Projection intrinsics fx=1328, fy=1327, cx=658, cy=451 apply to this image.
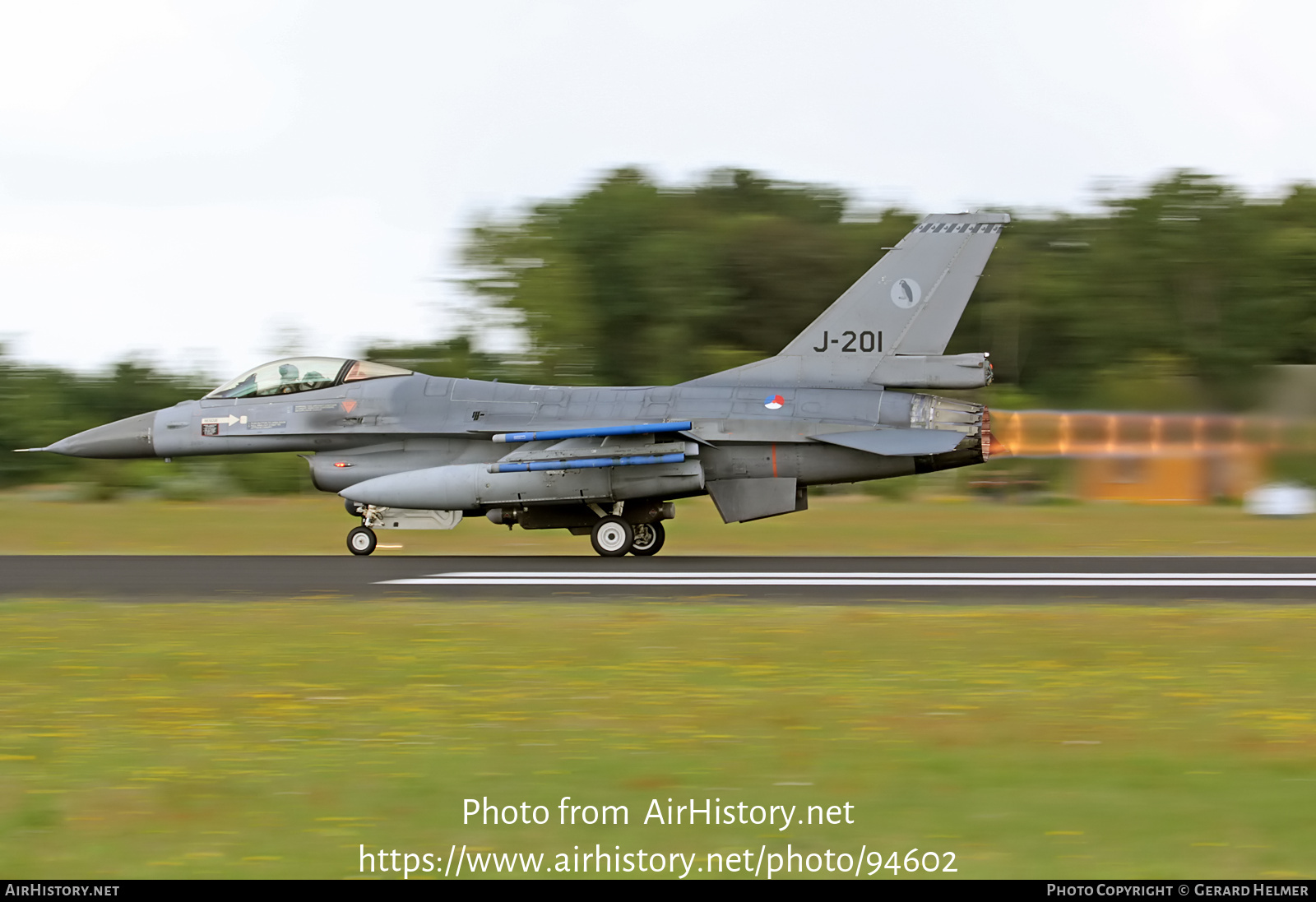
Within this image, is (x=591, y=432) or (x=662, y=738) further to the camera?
(x=591, y=432)

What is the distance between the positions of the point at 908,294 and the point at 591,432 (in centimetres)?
476

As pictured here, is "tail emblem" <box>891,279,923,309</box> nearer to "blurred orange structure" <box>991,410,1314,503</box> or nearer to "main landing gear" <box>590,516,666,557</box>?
"blurred orange structure" <box>991,410,1314,503</box>

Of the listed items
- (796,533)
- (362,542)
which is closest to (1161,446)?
(796,533)

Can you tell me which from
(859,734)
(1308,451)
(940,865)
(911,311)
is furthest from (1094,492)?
(940,865)

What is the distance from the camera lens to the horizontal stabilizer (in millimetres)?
17297

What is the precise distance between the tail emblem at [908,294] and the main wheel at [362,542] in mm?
8135

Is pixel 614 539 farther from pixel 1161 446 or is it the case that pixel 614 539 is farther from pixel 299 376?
pixel 1161 446

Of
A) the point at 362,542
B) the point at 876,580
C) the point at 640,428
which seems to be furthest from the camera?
the point at 362,542

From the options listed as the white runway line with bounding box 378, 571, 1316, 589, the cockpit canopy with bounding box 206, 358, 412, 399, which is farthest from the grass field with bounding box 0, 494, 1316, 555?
the white runway line with bounding box 378, 571, 1316, 589

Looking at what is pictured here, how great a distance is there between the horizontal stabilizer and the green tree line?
20343 millimetres

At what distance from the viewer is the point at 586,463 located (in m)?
17.7

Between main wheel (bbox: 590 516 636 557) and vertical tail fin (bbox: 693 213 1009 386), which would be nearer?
vertical tail fin (bbox: 693 213 1009 386)
